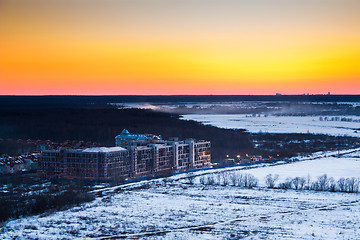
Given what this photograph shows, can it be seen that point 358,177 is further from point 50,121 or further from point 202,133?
point 50,121

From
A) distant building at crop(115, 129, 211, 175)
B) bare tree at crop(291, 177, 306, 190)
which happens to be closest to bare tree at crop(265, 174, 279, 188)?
bare tree at crop(291, 177, 306, 190)

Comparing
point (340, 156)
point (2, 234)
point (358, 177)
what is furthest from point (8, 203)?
point (340, 156)

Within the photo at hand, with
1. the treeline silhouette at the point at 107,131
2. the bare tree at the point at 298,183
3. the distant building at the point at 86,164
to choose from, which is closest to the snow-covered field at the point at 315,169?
the bare tree at the point at 298,183

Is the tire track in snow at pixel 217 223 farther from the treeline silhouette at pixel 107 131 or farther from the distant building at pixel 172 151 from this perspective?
the treeline silhouette at pixel 107 131

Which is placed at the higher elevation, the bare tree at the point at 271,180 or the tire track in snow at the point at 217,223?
the bare tree at the point at 271,180

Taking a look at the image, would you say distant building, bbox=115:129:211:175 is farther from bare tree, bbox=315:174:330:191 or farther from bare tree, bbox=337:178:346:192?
bare tree, bbox=337:178:346:192

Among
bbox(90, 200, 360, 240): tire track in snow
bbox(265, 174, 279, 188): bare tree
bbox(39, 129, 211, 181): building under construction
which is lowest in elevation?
bbox(90, 200, 360, 240): tire track in snow
